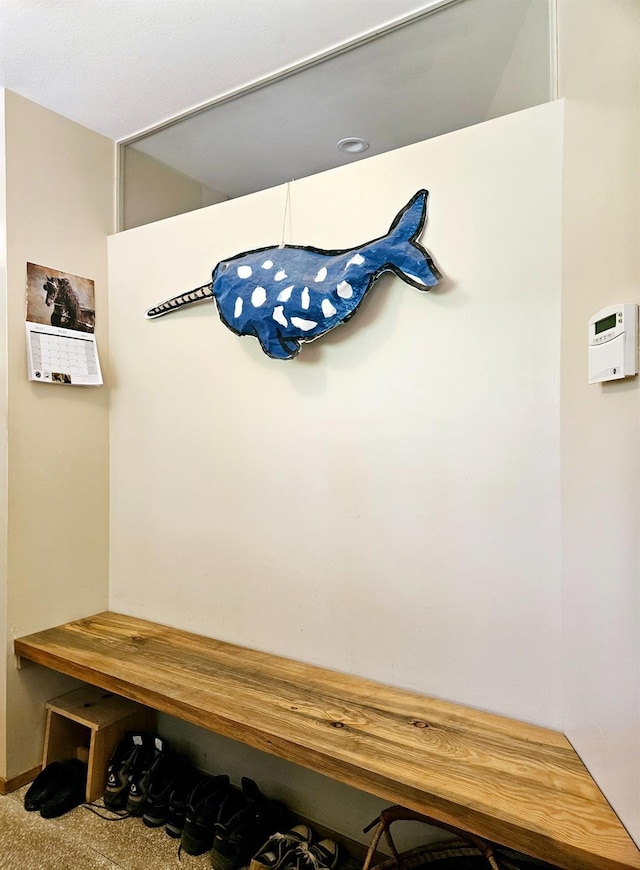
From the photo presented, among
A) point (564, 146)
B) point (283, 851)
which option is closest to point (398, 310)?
point (564, 146)

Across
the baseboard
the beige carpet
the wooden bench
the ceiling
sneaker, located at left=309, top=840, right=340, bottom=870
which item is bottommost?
the beige carpet

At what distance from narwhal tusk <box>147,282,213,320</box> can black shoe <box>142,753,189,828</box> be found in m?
1.73

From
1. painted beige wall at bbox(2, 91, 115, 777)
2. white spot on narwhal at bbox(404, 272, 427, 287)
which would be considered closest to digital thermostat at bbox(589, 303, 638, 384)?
white spot on narwhal at bbox(404, 272, 427, 287)

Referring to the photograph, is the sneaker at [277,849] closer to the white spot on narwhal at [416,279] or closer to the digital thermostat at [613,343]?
the digital thermostat at [613,343]

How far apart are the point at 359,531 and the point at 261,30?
1675mm

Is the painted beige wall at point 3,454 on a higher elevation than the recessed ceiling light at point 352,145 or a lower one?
lower

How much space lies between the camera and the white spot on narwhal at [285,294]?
5.83 feet

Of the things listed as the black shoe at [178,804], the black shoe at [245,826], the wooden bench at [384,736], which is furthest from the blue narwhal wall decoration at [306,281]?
the black shoe at [178,804]

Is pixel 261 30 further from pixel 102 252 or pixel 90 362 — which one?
pixel 90 362

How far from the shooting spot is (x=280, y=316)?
1.80 metres

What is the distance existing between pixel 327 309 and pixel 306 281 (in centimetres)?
13

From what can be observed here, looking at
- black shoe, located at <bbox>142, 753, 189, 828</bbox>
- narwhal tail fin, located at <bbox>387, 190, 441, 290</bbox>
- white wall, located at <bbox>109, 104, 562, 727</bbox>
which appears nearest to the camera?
white wall, located at <bbox>109, 104, 562, 727</bbox>

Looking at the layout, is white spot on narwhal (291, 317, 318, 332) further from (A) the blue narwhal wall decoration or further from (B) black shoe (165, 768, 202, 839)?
(B) black shoe (165, 768, 202, 839)

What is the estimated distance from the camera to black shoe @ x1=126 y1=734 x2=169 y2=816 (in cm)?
197
